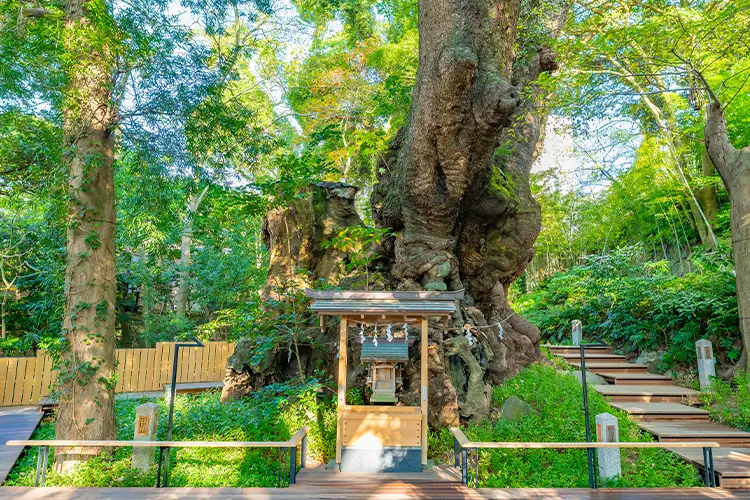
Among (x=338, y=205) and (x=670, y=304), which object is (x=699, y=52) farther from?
(x=338, y=205)

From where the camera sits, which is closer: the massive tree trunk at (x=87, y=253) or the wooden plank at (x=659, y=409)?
the massive tree trunk at (x=87, y=253)

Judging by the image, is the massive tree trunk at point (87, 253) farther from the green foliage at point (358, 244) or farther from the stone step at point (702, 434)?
the stone step at point (702, 434)

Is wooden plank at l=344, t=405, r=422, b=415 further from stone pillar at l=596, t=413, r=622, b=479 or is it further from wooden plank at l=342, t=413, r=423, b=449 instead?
stone pillar at l=596, t=413, r=622, b=479

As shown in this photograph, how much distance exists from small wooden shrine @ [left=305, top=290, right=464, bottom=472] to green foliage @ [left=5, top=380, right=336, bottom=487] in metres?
0.82

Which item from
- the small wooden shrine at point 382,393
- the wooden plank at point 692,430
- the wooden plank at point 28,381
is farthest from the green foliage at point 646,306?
the wooden plank at point 28,381

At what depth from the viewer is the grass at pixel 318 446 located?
17.9 ft

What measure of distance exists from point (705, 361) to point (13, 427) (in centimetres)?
1300

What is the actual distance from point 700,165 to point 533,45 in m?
8.74

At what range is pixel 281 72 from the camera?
18.5m

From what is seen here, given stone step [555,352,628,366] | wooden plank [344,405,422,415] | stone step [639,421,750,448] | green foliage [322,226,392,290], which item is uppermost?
green foliage [322,226,392,290]

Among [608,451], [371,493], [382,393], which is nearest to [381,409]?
[382,393]

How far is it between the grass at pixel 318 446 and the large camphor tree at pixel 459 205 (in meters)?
0.80

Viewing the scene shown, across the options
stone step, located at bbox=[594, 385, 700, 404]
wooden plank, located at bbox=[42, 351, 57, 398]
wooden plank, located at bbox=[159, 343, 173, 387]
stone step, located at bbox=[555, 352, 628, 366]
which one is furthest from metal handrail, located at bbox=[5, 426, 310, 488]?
stone step, located at bbox=[555, 352, 628, 366]

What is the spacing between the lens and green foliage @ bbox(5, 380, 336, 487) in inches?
215
